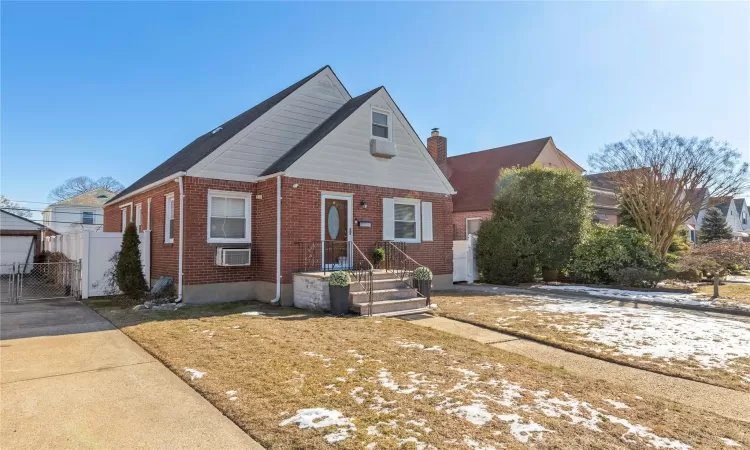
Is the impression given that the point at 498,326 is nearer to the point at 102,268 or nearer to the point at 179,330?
the point at 179,330

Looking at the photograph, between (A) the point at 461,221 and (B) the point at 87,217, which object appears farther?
(B) the point at 87,217

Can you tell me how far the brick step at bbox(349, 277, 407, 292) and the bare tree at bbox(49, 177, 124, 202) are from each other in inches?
2121

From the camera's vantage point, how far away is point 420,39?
1236cm

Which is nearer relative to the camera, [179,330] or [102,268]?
[179,330]

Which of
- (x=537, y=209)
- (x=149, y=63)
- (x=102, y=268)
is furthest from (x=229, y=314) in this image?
(x=537, y=209)

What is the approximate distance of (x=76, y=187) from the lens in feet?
178

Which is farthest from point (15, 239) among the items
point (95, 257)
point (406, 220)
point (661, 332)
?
point (661, 332)

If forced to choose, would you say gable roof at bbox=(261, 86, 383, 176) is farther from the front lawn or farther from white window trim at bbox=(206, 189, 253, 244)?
the front lawn

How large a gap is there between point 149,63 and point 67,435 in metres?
14.2

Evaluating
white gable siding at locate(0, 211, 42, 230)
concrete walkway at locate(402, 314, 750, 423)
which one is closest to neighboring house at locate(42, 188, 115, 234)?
white gable siding at locate(0, 211, 42, 230)

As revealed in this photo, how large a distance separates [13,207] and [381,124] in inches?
1894

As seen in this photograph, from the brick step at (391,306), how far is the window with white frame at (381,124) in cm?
539

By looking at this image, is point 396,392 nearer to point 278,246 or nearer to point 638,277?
point 278,246

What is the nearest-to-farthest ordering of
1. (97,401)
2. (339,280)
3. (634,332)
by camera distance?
1. (97,401)
2. (634,332)
3. (339,280)
